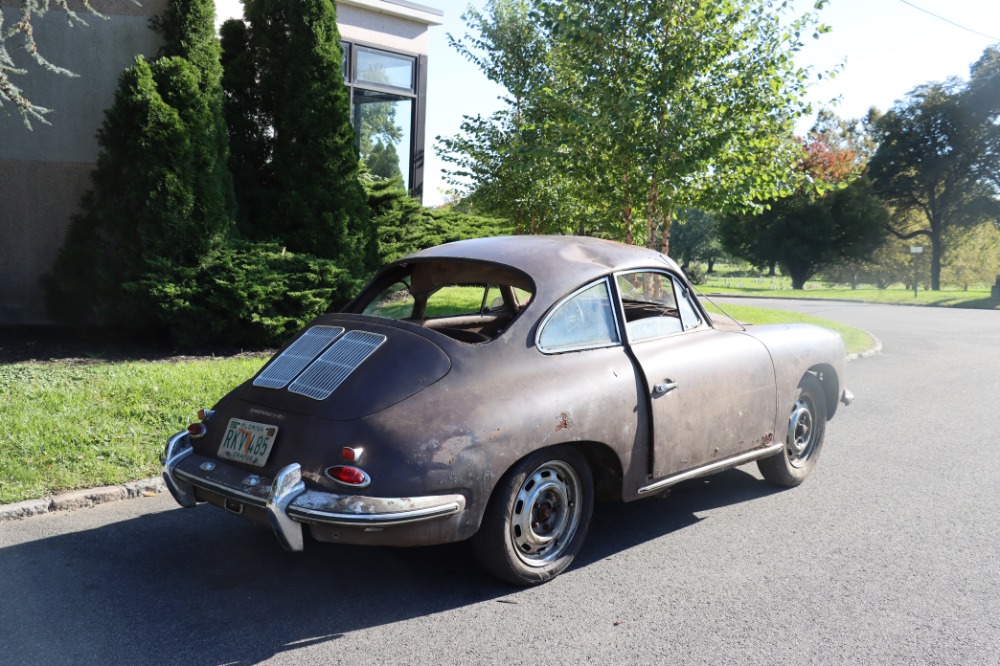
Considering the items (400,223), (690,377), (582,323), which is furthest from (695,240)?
(582,323)

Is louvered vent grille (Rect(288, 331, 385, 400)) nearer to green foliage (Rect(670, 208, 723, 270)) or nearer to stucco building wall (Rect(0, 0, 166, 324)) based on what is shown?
stucco building wall (Rect(0, 0, 166, 324))

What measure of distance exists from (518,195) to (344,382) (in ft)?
48.8

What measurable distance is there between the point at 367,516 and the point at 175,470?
128 cm

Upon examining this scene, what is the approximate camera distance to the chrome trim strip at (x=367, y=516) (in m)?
3.46

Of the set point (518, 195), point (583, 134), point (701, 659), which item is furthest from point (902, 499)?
point (518, 195)

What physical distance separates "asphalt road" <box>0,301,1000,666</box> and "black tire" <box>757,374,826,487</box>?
139mm

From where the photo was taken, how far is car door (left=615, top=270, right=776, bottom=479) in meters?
4.57

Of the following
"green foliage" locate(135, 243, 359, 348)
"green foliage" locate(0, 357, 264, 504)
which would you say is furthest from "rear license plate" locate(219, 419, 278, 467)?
"green foliage" locate(135, 243, 359, 348)

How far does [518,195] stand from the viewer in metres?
18.4

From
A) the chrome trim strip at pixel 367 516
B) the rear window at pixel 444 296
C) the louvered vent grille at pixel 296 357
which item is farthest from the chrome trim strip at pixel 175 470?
the rear window at pixel 444 296

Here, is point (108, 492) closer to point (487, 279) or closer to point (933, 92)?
point (487, 279)

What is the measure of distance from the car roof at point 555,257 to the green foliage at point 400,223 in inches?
293

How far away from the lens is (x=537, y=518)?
414 centimetres

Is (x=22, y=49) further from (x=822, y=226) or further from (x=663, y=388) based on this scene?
(x=822, y=226)
